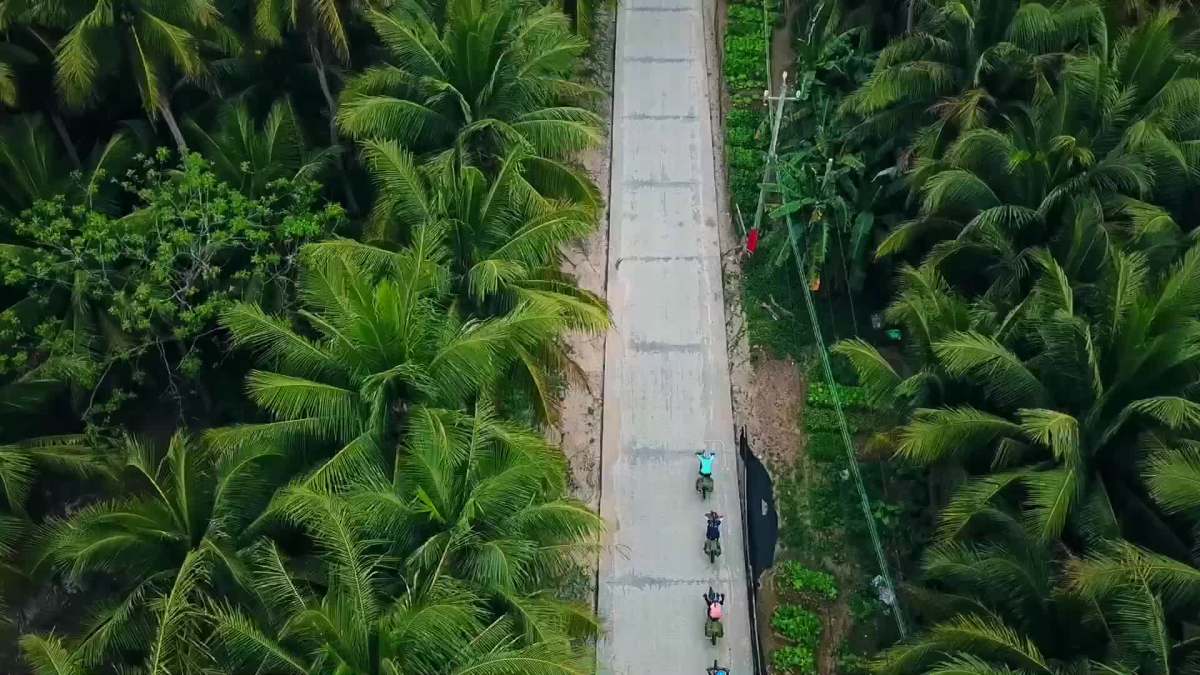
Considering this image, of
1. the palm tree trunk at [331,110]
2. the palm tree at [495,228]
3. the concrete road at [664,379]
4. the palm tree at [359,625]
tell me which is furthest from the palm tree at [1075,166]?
the palm tree trunk at [331,110]

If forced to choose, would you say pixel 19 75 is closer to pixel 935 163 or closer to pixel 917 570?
pixel 935 163

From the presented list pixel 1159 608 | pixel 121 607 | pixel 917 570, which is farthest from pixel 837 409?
pixel 121 607

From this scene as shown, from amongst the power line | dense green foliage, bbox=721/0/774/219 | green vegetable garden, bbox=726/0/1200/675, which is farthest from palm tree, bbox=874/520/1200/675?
dense green foliage, bbox=721/0/774/219

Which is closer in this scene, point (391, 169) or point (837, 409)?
point (391, 169)

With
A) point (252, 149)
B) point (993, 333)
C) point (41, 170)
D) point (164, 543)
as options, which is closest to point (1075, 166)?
point (993, 333)

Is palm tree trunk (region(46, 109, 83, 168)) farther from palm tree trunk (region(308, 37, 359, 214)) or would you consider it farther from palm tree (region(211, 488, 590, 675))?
palm tree (region(211, 488, 590, 675))

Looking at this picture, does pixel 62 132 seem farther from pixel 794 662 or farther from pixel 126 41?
pixel 794 662

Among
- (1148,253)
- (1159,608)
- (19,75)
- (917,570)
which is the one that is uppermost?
(19,75)

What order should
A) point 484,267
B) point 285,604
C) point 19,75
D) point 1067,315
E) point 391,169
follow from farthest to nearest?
point 19,75, point 391,169, point 484,267, point 1067,315, point 285,604
